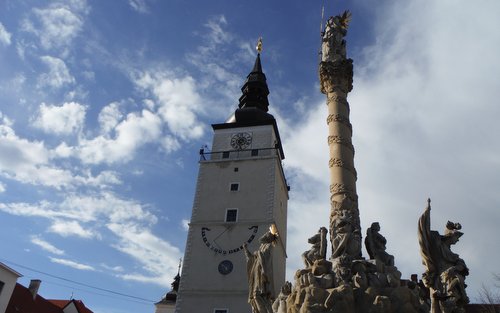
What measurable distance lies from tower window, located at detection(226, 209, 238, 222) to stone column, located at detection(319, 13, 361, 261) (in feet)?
41.2

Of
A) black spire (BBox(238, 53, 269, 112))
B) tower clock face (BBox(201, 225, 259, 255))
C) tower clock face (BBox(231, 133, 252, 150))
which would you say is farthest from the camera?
black spire (BBox(238, 53, 269, 112))

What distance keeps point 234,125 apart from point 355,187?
759 inches

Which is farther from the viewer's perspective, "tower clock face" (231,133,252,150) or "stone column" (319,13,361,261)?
"tower clock face" (231,133,252,150)

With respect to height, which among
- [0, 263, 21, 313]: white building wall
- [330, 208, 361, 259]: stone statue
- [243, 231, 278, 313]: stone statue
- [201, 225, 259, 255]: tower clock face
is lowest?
[243, 231, 278, 313]: stone statue

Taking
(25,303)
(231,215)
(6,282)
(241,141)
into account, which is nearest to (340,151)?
(231,215)

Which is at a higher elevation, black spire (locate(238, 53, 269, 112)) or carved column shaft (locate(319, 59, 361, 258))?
A: black spire (locate(238, 53, 269, 112))

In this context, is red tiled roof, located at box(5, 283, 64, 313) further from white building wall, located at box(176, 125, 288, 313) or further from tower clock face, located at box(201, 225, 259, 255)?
tower clock face, located at box(201, 225, 259, 255)

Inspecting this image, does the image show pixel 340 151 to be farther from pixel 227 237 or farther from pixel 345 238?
pixel 227 237

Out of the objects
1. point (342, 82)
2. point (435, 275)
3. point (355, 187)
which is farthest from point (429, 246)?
point (342, 82)

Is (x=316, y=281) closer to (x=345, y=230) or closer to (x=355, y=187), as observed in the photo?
(x=345, y=230)

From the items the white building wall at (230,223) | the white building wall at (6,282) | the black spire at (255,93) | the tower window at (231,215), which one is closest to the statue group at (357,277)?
the white building wall at (230,223)

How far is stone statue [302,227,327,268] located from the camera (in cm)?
1191

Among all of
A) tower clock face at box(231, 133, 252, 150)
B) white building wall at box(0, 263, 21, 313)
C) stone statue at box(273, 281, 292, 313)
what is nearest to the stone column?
stone statue at box(273, 281, 292, 313)

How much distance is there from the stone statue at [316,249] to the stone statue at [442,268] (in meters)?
2.48
